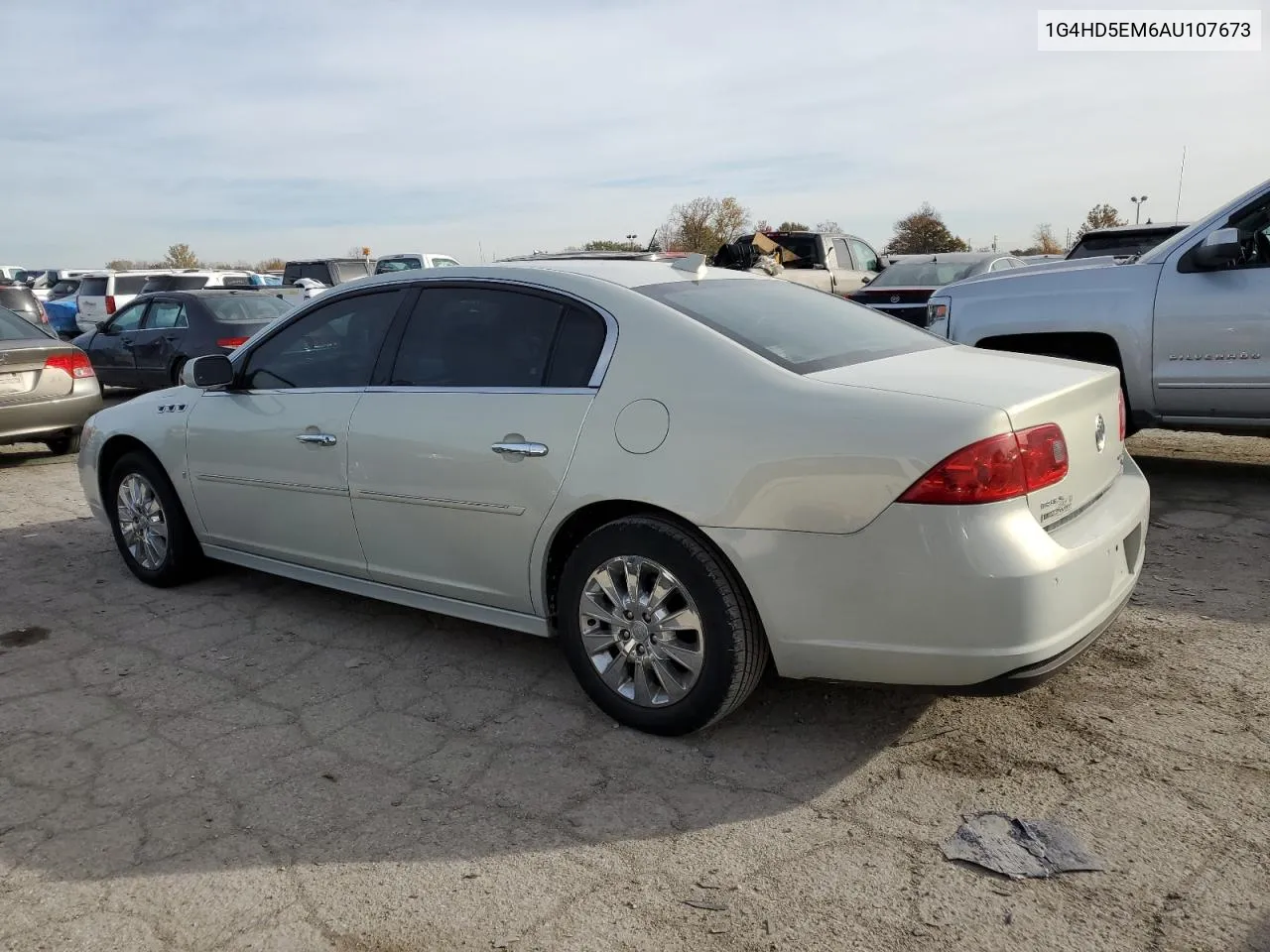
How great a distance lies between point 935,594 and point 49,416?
827 cm

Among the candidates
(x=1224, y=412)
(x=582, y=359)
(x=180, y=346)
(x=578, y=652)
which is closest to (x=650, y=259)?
(x=582, y=359)

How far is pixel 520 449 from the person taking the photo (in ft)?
11.3

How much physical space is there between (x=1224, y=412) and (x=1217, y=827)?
3916 mm

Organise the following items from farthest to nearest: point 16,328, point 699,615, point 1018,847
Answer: point 16,328, point 699,615, point 1018,847

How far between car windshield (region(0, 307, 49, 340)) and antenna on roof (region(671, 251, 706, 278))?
739cm

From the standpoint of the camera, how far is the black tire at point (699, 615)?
9.93ft

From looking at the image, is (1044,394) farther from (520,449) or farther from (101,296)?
(101,296)

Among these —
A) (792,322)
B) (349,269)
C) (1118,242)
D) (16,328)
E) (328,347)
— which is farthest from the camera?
(349,269)

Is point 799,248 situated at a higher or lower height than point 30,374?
higher

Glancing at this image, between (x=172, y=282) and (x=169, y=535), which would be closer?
(x=169, y=535)

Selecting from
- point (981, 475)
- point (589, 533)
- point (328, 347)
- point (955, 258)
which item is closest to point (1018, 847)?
point (981, 475)

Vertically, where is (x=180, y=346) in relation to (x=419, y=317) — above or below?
below

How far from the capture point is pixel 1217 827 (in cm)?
266

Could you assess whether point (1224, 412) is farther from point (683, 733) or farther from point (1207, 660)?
point (683, 733)
